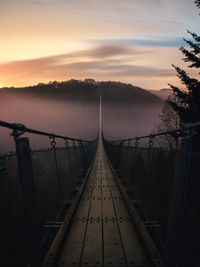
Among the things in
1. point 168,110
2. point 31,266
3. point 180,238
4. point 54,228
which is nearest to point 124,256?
point 180,238

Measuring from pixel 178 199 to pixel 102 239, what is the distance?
5.03ft

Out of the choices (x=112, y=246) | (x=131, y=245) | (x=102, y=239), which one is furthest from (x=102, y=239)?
(x=131, y=245)

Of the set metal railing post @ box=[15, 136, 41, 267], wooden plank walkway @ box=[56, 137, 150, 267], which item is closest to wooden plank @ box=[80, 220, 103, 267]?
wooden plank walkway @ box=[56, 137, 150, 267]

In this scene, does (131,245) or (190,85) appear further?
(190,85)

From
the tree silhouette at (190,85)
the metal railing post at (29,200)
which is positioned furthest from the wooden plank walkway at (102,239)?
the tree silhouette at (190,85)

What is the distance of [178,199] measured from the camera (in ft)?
7.45

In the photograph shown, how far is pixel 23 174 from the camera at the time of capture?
229cm

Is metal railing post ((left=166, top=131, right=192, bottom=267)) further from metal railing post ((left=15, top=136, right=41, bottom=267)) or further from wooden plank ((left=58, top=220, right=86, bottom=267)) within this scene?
metal railing post ((left=15, top=136, right=41, bottom=267))

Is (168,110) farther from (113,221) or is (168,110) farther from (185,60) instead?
(113,221)

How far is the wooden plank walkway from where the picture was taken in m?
2.81

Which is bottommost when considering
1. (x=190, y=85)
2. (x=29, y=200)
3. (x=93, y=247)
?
(x=93, y=247)

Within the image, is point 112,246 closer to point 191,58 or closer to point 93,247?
point 93,247

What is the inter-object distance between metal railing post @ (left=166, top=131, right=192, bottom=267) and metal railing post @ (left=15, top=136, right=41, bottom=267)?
1343mm

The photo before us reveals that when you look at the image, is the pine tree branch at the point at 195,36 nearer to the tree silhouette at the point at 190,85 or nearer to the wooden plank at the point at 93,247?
the tree silhouette at the point at 190,85
